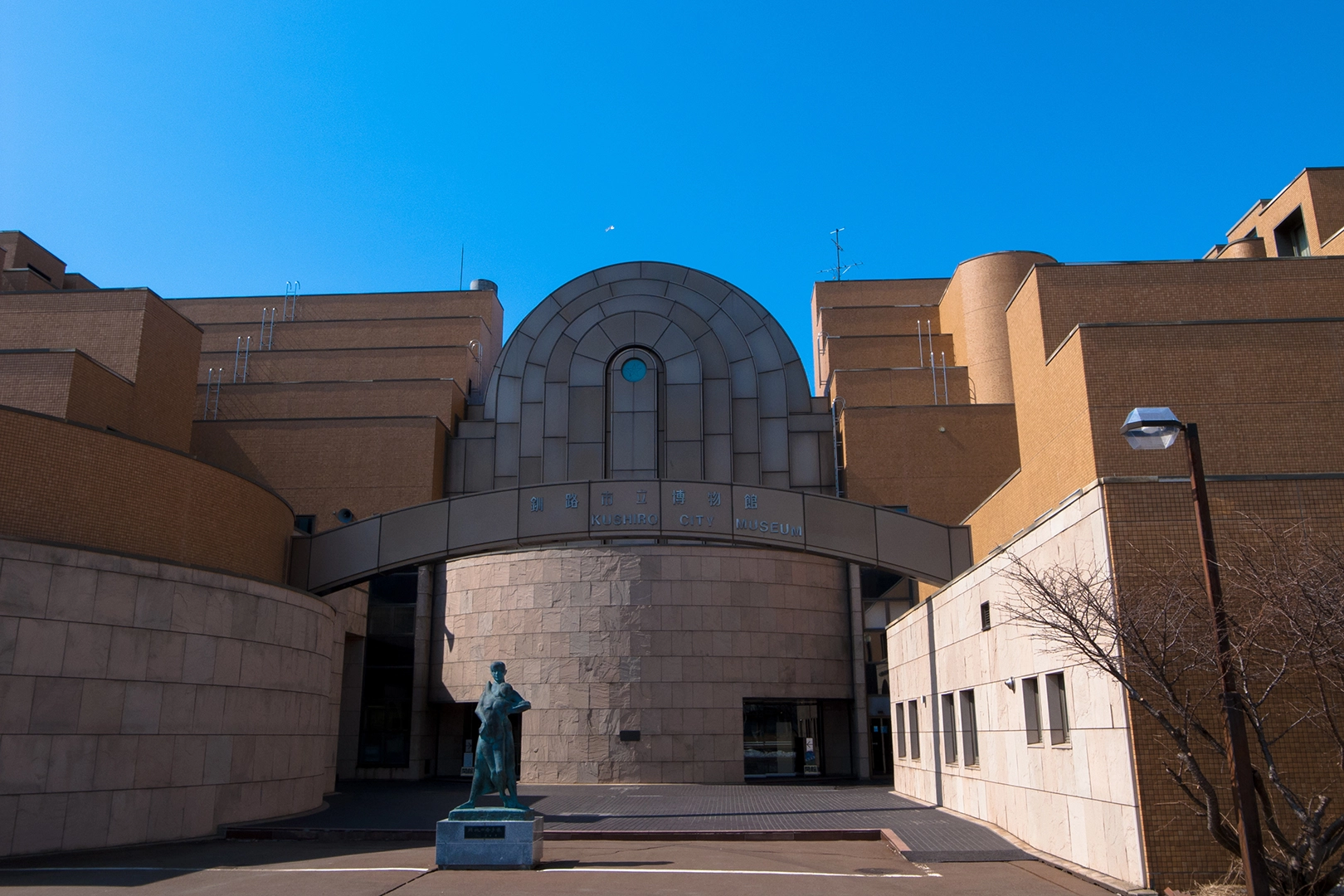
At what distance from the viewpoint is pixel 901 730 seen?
2878 centimetres

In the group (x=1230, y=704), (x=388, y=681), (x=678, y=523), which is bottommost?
(x=1230, y=704)

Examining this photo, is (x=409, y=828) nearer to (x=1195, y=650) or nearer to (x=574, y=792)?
(x=574, y=792)

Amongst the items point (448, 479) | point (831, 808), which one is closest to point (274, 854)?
point (831, 808)

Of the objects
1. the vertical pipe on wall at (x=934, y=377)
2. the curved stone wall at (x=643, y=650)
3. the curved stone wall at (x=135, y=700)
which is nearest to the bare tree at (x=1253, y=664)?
the curved stone wall at (x=135, y=700)

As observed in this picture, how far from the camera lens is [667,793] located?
29531mm

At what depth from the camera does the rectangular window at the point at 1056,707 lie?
1530cm

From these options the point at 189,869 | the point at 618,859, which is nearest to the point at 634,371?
the point at 618,859

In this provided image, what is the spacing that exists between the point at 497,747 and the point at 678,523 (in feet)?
26.2

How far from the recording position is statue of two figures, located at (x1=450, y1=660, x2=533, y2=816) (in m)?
16.9

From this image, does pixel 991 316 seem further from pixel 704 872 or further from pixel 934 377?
pixel 704 872

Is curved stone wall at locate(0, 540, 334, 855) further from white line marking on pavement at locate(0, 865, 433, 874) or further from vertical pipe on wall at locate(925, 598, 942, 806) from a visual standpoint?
vertical pipe on wall at locate(925, 598, 942, 806)

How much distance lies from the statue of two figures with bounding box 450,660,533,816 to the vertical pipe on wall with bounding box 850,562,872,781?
2069 centimetres

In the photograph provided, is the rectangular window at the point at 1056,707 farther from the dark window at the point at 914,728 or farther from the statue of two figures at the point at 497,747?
the dark window at the point at 914,728

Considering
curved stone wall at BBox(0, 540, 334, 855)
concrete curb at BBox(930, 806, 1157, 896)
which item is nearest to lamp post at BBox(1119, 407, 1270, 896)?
concrete curb at BBox(930, 806, 1157, 896)
